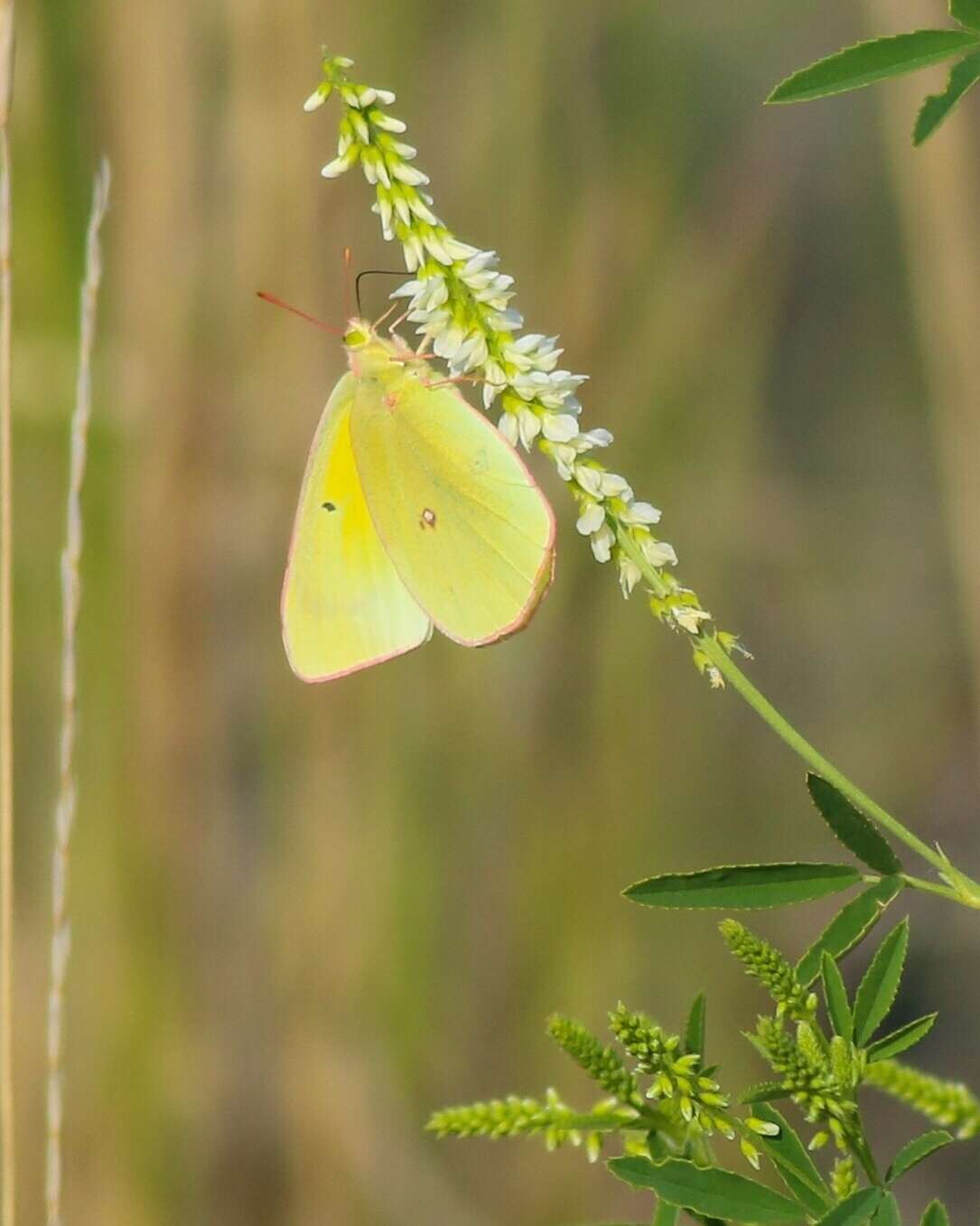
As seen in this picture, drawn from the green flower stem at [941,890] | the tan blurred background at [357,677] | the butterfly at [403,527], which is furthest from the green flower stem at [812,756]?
the tan blurred background at [357,677]

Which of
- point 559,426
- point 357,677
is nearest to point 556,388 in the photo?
point 559,426

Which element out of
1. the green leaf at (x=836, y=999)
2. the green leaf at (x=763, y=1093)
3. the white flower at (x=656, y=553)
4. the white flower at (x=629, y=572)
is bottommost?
the green leaf at (x=763, y=1093)

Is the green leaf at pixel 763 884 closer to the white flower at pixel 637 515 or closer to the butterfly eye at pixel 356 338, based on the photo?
the white flower at pixel 637 515

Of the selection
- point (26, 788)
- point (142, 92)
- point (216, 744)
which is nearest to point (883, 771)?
point (216, 744)

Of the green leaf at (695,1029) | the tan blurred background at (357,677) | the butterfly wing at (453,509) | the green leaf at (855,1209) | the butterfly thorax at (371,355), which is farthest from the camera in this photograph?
the tan blurred background at (357,677)

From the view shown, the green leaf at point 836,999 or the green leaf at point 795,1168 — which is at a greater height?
the green leaf at point 836,999

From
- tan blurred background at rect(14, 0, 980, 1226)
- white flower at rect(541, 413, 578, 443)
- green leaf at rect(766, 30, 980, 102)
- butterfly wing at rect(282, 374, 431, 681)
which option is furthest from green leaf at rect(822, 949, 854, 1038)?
tan blurred background at rect(14, 0, 980, 1226)

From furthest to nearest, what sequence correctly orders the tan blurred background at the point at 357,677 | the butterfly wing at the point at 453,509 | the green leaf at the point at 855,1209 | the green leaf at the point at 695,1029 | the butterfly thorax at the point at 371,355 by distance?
the tan blurred background at the point at 357,677, the butterfly thorax at the point at 371,355, the butterfly wing at the point at 453,509, the green leaf at the point at 695,1029, the green leaf at the point at 855,1209
